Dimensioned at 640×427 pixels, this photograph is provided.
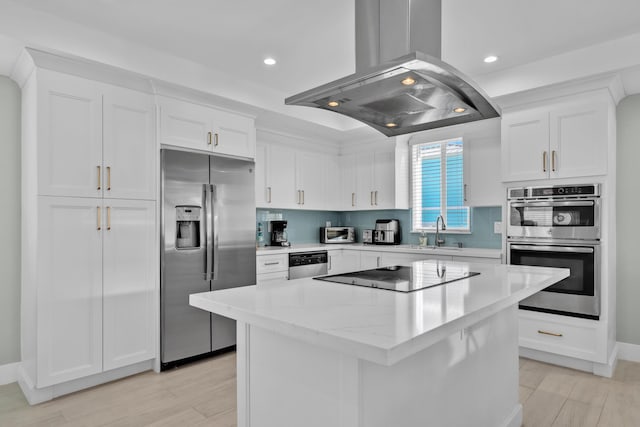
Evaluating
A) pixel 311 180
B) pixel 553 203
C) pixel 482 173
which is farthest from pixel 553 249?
pixel 311 180

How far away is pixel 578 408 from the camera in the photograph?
2.63 m

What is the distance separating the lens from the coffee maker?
15.5ft

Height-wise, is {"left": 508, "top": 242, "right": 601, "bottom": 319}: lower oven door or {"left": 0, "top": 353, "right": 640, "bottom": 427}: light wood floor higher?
{"left": 508, "top": 242, "right": 601, "bottom": 319}: lower oven door

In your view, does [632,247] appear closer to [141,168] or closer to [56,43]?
[141,168]

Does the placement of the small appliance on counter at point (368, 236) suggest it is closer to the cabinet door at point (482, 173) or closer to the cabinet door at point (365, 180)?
the cabinet door at point (365, 180)

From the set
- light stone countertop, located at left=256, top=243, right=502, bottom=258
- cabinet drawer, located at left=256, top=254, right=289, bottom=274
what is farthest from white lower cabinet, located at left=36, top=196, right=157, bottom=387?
light stone countertop, located at left=256, top=243, right=502, bottom=258

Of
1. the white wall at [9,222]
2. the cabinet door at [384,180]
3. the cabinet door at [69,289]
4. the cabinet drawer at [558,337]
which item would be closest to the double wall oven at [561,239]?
the cabinet drawer at [558,337]

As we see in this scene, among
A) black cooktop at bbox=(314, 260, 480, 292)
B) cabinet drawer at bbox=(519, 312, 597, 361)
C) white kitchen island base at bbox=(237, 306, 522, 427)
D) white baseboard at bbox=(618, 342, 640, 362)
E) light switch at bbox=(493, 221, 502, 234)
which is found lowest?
white baseboard at bbox=(618, 342, 640, 362)

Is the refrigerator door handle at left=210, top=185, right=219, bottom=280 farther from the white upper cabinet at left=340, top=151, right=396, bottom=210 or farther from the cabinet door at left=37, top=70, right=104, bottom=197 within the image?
the white upper cabinet at left=340, top=151, right=396, bottom=210

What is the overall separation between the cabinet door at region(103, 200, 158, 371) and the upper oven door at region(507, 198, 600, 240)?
126 inches

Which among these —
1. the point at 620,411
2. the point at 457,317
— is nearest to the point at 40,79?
the point at 457,317

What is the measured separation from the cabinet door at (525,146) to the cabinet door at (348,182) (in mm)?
2160

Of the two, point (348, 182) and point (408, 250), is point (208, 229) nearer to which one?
point (408, 250)

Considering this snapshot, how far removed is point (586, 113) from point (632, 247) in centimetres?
135
